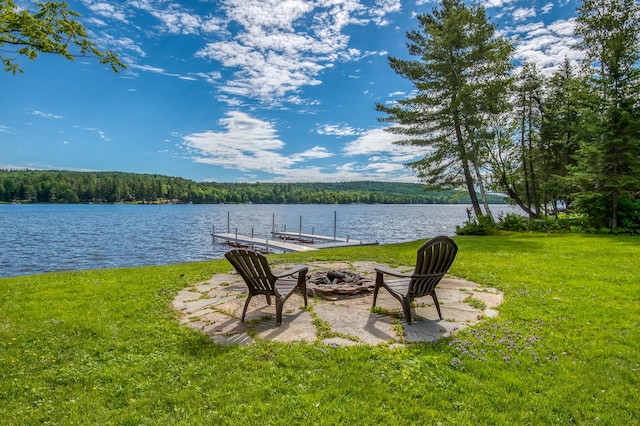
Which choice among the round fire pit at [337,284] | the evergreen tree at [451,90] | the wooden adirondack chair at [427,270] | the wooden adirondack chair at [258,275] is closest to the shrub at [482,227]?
the evergreen tree at [451,90]

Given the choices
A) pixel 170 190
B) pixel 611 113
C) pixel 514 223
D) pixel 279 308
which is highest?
pixel 611 113

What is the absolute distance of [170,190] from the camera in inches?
4451

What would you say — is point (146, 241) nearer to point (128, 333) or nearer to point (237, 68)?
point (237, 68)

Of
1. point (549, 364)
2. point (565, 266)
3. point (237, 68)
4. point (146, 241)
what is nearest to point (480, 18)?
point (237, 68)

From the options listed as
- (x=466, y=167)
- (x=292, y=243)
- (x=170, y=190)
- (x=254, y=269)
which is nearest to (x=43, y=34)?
(x=254, y=269)

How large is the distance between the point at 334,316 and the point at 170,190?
396ft

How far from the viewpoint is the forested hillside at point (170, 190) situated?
317 ft

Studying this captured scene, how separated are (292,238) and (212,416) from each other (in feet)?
91.0

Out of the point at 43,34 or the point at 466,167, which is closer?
the point at 43,34

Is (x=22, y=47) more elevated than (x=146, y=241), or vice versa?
(x=22, y=47)

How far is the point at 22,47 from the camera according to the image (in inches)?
133

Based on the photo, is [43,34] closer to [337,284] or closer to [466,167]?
[337,284]

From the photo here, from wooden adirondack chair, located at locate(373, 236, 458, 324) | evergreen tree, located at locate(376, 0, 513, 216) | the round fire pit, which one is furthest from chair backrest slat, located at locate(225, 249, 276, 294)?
evergreen tree, located at locate(376, 0, 513, 216)

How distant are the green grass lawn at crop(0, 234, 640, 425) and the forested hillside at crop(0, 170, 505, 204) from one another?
83506 millimetres
